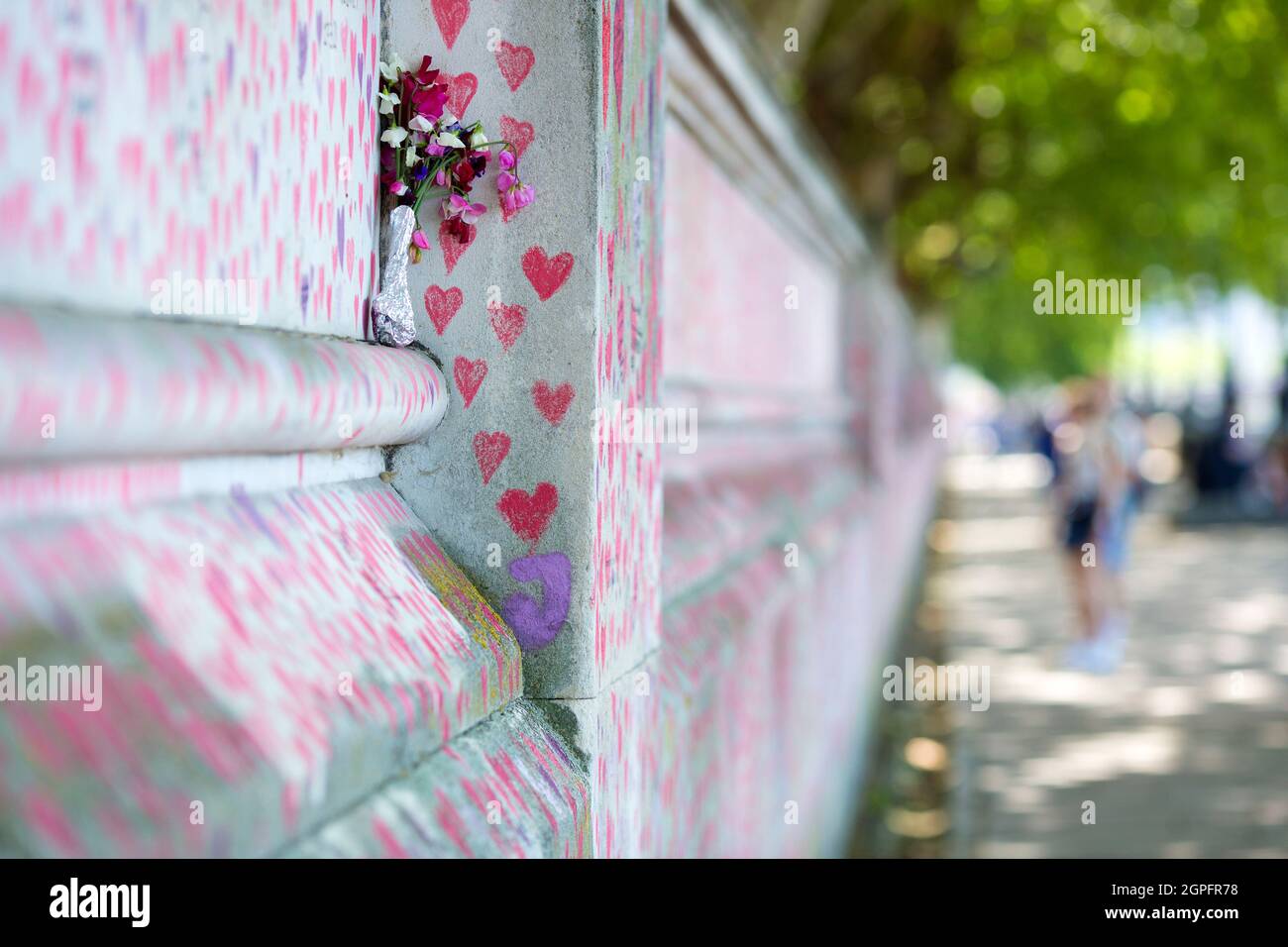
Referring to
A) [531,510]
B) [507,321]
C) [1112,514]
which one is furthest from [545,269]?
[1112,514]

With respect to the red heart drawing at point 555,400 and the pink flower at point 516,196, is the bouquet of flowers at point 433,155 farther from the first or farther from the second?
the red heart drawing at point 555,400

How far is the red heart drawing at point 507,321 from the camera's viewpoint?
212 centimetres

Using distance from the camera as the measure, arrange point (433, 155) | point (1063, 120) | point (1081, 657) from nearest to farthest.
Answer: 1. point (433, 155)
2. point (1081, 657)
3. point (1063, 120)

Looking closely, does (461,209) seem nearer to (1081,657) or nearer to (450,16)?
(450,16)

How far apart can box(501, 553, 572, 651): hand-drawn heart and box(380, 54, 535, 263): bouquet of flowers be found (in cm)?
46

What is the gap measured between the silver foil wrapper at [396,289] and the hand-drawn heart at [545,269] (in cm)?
16

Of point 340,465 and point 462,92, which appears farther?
point 462,92

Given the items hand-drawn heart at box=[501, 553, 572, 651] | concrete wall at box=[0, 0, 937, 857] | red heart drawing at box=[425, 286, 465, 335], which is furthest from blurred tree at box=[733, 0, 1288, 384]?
hand-drawn heart at box=[501, 553, 572, 651]

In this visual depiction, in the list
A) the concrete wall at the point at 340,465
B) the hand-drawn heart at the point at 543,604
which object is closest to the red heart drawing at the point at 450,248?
the concrete wall at the point at 340,465

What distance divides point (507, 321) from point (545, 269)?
90 millimetres

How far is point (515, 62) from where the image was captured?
2.11m

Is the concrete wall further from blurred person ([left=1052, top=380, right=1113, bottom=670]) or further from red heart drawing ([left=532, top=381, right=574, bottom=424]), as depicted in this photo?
blurred person ([left=1052, top=380, right=1113, bottom=670])

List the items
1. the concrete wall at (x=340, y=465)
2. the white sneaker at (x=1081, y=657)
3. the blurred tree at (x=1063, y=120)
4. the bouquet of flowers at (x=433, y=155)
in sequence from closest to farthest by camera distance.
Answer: the concrete wall at (x=340, y=465) < the bouquet of flowers at (x=433, y=155) < the white sneaker at (x=1081, y=657) < the blurred tree at (x=1063, y=120)

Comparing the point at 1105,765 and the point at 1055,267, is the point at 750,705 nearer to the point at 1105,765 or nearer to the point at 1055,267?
the point at 1105,765
